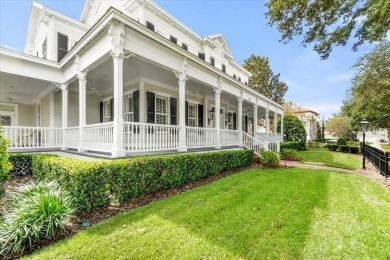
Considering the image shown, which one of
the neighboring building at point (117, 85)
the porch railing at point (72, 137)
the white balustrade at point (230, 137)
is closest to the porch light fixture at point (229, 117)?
the neighboring building at point (117, 85)

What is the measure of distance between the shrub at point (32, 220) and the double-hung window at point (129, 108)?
6.37m

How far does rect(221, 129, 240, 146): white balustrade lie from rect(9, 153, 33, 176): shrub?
28.8 ft

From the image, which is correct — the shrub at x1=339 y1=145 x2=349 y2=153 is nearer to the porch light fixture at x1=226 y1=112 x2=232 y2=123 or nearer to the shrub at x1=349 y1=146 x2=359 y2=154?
the shrub at x1=349 y1=146 x2=359 y2=154

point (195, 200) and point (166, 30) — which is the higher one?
point (166, 30)

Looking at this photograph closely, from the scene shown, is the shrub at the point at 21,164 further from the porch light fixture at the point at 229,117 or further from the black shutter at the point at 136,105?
the porch light fixture at the point at 229,117

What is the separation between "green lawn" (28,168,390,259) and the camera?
310cm

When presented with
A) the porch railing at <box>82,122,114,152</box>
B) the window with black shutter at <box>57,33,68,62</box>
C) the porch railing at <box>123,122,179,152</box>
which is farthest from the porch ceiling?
the porch railing at <box>123,122,179,152</box>

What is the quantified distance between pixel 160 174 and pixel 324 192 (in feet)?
16.9

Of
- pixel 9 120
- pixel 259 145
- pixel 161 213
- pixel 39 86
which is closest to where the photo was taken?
pixel 161 213

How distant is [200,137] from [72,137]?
5924 millimetres

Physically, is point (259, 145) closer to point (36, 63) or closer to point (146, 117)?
point (146, 117)

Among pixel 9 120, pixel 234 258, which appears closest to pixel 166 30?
pixel 234 258

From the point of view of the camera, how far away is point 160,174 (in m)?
6.05

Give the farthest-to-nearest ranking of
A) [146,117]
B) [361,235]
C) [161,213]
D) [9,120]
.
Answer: [9,120], [146,117], [161,213], [361,235]
